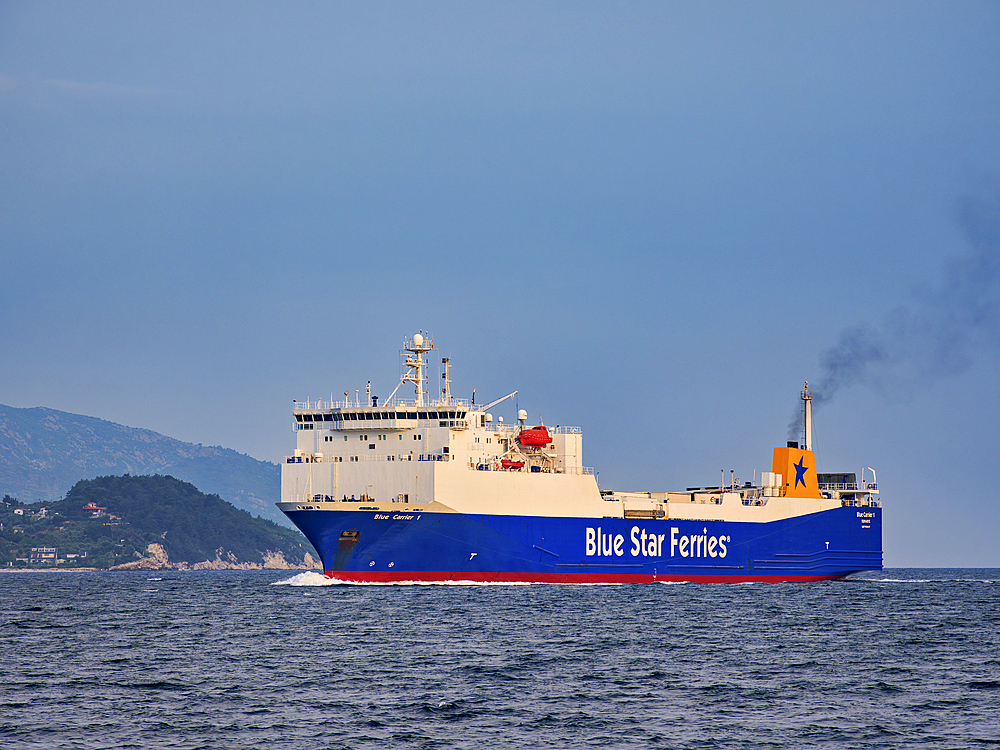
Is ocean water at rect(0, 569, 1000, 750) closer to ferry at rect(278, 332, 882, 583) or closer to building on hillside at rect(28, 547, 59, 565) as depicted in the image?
ferry at rect(278, 332, 882, 583)

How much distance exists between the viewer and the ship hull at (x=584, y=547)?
180 ft

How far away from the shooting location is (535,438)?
197 feet

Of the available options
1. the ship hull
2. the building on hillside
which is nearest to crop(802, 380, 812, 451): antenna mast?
the ship hull

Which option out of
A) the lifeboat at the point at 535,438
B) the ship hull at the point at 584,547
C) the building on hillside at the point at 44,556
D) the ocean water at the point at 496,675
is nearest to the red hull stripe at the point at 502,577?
the ship hull at the point at 584,547

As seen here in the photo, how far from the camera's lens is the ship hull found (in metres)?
54.8

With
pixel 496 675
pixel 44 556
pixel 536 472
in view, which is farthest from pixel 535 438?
pixel 44 556

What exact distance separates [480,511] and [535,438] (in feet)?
19.9

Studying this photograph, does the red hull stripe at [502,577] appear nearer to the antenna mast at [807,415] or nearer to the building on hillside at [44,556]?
the antenna mast at [807,415]

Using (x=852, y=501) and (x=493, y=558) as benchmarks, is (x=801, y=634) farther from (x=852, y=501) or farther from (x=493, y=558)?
(x=852, y=501)

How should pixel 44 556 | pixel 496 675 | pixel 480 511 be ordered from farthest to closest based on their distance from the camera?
pixel 44 556 → pixel 480 511 → pixel 496 675

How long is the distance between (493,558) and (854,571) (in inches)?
969

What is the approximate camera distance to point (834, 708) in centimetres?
2486

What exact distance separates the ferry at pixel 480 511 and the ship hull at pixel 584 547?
6cm

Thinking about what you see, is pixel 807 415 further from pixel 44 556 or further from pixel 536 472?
pixel 44 556
